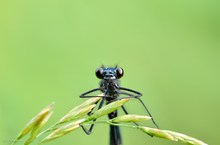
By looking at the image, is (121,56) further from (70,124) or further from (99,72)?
(70,124)

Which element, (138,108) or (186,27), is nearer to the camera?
(138,108)

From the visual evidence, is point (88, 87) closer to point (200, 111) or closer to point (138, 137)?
point (138, 137)

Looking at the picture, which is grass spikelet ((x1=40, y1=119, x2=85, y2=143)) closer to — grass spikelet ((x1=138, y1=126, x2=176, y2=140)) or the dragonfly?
grass spikelet ((x1=138, y1=126, x2=176, y2=140))

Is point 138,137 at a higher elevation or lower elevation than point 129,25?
lower

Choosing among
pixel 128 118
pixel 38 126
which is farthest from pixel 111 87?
pixel 38 126

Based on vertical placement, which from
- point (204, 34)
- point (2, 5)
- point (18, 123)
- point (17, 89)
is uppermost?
point (2, 5)

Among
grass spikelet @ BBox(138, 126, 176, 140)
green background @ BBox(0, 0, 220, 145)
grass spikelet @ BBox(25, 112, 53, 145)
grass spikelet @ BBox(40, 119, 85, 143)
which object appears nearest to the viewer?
grass spikelet @ BBox(25, 112, 53, 145)

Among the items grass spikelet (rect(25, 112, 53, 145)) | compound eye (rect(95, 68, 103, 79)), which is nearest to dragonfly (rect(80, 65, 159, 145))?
compound eye (rect(95, 68, 103, 79))

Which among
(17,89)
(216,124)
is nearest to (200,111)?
(216,124)
